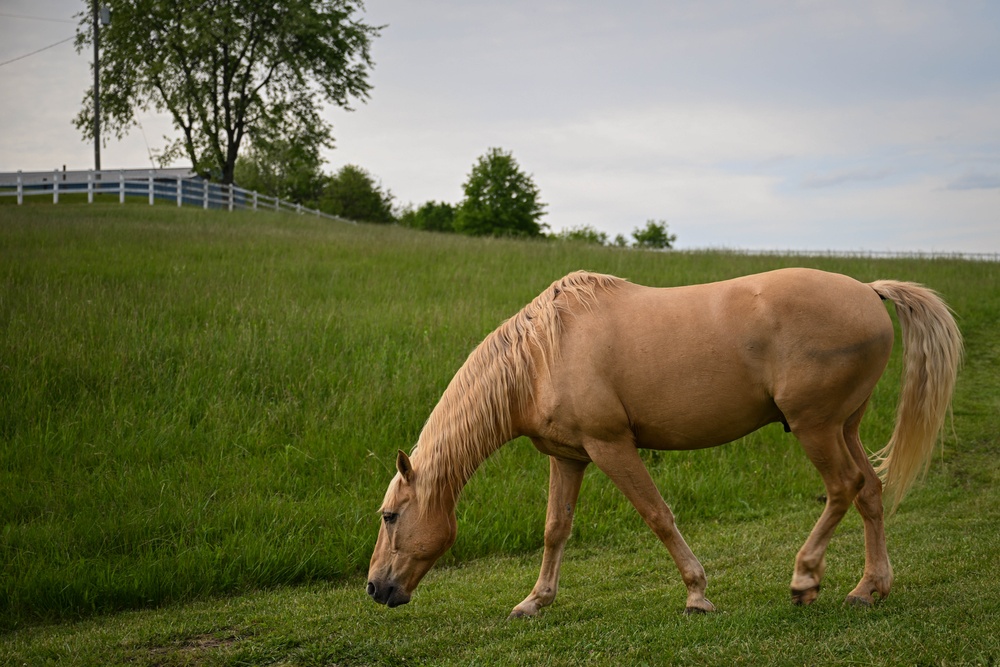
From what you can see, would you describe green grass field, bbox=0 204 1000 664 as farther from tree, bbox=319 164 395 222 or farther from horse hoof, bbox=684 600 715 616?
tree, bbox=319 164 395 222

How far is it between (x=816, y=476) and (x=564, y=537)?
442 cm

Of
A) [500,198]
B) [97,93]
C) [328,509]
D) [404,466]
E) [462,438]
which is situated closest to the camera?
[404,466]

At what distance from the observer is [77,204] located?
80.5ft

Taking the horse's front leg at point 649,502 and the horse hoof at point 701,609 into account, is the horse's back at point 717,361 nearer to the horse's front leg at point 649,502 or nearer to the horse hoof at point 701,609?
the horse's front leg at point 649,502

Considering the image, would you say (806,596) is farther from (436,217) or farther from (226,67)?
(436,217)

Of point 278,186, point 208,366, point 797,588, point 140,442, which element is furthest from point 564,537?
point 278,186

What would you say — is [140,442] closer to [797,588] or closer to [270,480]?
[270,480]

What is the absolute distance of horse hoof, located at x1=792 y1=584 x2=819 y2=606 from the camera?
4113 millimetres

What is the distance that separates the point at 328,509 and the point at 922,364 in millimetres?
4547

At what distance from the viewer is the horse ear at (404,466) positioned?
14.2 ft

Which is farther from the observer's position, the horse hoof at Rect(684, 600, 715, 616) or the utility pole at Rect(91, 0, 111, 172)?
the utility pole at Rect(91, 0, 111, 172)

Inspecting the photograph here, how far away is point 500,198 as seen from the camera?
5038 centimetres

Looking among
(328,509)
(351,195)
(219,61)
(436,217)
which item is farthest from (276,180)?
(328,509)

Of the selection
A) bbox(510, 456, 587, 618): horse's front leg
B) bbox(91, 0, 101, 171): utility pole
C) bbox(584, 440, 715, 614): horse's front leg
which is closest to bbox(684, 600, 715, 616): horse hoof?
bbox(584, 440, 715, 614): horse's front leg
